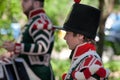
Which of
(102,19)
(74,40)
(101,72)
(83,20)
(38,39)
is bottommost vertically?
(102,19)

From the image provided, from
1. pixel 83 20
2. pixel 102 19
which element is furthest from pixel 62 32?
pixel 83 20

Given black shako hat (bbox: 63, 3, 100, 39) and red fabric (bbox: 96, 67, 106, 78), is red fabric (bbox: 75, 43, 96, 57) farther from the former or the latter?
red fabric (bbox: 96, 67, 106, 78)

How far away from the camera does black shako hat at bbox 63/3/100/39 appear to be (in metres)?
3.71

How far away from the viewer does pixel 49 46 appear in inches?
222

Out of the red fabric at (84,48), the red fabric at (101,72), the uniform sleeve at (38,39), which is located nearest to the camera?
the red fabric at (101,72)

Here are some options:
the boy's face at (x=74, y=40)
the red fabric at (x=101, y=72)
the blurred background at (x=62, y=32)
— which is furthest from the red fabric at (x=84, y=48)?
the blurred background at (x=62, y=32)

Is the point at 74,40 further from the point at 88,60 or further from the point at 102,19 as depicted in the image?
the point at 102,19

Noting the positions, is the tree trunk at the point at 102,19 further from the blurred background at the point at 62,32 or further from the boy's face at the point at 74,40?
the boy's face at the point at 74,40

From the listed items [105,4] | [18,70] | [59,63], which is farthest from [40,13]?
[59,63]

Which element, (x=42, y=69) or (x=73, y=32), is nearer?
(x=73, y=32)

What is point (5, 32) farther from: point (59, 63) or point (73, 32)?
point (73, 32)

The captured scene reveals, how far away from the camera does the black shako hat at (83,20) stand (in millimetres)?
3713

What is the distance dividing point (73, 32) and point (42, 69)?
2.11 metres

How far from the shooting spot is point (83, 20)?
3.72m
